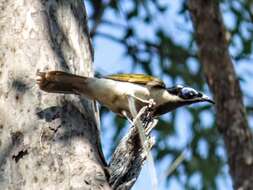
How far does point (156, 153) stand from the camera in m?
7.39

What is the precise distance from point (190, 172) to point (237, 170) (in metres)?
2.01

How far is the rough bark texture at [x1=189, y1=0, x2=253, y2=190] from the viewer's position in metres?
5.44

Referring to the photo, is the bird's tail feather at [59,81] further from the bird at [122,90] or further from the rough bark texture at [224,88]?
the rough bark texture at [224,88]

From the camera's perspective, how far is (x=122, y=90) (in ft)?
12.1

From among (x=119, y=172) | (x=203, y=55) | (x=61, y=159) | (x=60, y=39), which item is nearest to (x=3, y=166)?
(x=61, y=159)

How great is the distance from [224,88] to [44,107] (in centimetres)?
282

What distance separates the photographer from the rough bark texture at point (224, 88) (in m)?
5.44

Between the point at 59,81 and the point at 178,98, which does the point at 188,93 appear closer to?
the point at 178,98

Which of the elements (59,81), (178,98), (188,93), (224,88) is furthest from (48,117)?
(224,88)

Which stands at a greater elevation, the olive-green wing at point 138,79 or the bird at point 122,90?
the olive-green wing at point 138,79

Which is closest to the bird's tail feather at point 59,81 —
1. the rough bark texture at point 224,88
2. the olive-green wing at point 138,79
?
the olive-green wing at point 138,79

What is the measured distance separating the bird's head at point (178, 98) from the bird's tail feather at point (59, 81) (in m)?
0.59

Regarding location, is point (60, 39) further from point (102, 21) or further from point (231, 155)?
point (102, 21)

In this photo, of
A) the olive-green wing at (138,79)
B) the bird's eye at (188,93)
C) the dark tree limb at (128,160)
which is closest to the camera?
the dark tree limb at (128,160)
